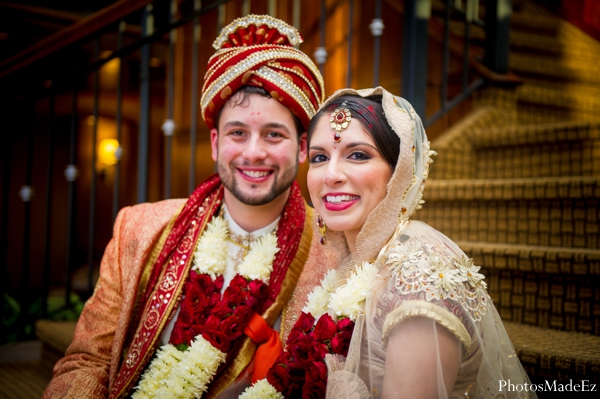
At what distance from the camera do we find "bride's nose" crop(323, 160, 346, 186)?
132 centimetres

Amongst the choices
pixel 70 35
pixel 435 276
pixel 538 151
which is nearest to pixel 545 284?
pixel 538 151

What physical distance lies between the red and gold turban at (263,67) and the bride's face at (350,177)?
49 cm

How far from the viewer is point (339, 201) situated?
1.35m

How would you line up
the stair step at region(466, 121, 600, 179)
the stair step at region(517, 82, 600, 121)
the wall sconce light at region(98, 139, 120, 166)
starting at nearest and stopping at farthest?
the stair step at region(466, 121, 600, 179) < the stair step at region(517, 82, 600, 121) < the wall sconce light at region(98, 139, 120, 166)

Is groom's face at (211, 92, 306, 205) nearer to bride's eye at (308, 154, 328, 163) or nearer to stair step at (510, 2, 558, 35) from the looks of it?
bride's eye at (308, 154, 328, 163)

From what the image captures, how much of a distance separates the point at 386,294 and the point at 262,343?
72cm

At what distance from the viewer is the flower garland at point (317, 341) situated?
1.31 meters

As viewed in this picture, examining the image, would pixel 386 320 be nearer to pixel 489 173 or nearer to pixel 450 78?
pixel 489 173

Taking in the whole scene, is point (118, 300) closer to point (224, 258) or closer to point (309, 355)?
point (224, 258)

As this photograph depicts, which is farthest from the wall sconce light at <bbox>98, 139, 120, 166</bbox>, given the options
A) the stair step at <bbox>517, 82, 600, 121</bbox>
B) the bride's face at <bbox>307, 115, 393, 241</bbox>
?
the bride's face at <bbox>307, 115, 393, 241</bbox>

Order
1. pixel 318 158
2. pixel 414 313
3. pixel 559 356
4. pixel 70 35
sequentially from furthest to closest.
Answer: pixel 70 35, pixel 559 356, pixel 318 158, pixel 414 313

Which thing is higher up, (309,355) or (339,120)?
(339,120)

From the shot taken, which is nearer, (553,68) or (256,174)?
(256,174)

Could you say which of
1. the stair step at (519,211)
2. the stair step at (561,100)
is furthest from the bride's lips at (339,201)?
the stair step at (561,100)
